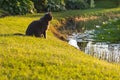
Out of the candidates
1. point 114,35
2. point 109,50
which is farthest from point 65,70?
point 114,35

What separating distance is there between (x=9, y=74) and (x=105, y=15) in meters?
30.0

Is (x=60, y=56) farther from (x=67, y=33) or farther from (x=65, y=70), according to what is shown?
(x=67, y=33)

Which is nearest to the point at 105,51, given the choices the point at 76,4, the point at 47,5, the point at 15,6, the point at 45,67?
→ the point at 15,6

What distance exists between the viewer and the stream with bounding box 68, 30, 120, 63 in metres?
21.7

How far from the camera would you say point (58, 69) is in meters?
13.0

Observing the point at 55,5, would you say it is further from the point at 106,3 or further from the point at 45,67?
the point at 45,67

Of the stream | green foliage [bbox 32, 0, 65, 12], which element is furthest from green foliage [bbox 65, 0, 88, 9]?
the stream

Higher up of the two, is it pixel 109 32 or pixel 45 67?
pixel 45 67

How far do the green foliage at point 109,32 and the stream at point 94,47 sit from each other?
678 millimetres

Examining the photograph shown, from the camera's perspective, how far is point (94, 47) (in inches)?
1016

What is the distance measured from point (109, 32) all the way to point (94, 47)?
227 inches

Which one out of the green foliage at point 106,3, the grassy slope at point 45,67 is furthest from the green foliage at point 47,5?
the grassy slope at point 45,67

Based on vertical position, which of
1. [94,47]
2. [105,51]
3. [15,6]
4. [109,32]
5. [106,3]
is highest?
[15,6]

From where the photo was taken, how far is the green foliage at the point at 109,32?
29011 mm
